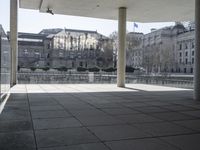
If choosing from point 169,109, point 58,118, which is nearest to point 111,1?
point 169,109

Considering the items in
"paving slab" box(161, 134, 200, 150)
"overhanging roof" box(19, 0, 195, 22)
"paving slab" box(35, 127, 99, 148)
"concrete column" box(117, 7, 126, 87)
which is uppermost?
"overhanging roof" box(19, 0, 195, 22)

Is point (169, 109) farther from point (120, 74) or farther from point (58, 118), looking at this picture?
point (120, 74)

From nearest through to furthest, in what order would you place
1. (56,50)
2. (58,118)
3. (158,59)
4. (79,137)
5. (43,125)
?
(79,137), (43,125), (58,118), (158,59), (56,50)

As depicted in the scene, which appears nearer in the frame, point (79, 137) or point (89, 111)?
point (79, 137)

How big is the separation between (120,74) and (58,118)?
45.3ft

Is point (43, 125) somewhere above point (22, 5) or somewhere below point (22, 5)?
below

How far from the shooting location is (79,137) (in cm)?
533

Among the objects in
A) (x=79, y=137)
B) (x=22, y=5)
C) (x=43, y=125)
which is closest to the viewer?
(x=79, y=137)

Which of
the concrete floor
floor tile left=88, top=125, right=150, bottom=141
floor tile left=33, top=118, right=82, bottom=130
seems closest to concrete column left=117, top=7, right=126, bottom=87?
the concrete floor

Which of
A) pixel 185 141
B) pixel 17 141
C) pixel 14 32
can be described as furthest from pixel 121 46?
pixel 17 141

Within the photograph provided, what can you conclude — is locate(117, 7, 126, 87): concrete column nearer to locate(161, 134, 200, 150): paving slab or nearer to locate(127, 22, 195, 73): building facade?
locate(161, 134, 200, 150): paving slab

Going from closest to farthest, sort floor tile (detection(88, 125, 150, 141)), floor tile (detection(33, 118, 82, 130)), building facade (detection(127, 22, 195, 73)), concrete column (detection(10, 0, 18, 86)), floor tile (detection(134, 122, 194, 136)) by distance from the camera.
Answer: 1. floor tile (detection(88, 125, 150, 141))
2. floor tile (detection(134, 122, 194, 136))
3. floor tile (detection(33, 118, 82, 130))
4. concrete column (detection(10, 0, 18, 86))
5. building facade (detection(127, 22, 195, 73))

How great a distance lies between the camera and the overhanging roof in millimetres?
18328

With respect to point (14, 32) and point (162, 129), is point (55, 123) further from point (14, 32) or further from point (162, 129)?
point (14, 32)
